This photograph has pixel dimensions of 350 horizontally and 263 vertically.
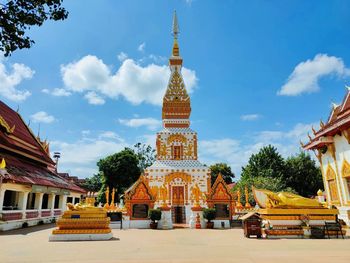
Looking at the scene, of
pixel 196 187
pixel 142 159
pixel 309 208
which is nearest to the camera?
pixel 309 208

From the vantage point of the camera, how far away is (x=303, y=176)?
32.9m

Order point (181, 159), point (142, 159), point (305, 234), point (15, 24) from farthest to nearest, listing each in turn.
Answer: point (142, 159), point (181, 159), point (305, 234), point (15, 24)

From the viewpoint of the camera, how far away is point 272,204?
12.4m

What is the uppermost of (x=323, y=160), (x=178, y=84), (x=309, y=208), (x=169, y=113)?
(x=178, y=84)

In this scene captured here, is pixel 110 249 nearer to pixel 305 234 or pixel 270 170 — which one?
pixel 305 234

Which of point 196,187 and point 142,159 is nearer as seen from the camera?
point 196,187

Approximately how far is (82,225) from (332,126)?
14462mm

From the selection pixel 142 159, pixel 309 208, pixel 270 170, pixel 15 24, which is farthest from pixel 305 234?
pixel 142 159

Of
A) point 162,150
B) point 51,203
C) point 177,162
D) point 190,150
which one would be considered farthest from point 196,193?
point 51,203

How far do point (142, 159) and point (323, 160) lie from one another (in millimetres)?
35757

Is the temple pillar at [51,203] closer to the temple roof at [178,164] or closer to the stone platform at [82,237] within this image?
the temple roof at [178,164]

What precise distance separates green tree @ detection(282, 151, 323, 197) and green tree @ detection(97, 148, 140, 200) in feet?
69.4

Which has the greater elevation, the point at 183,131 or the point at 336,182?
the point at 183,131

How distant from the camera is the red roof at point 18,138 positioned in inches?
714
